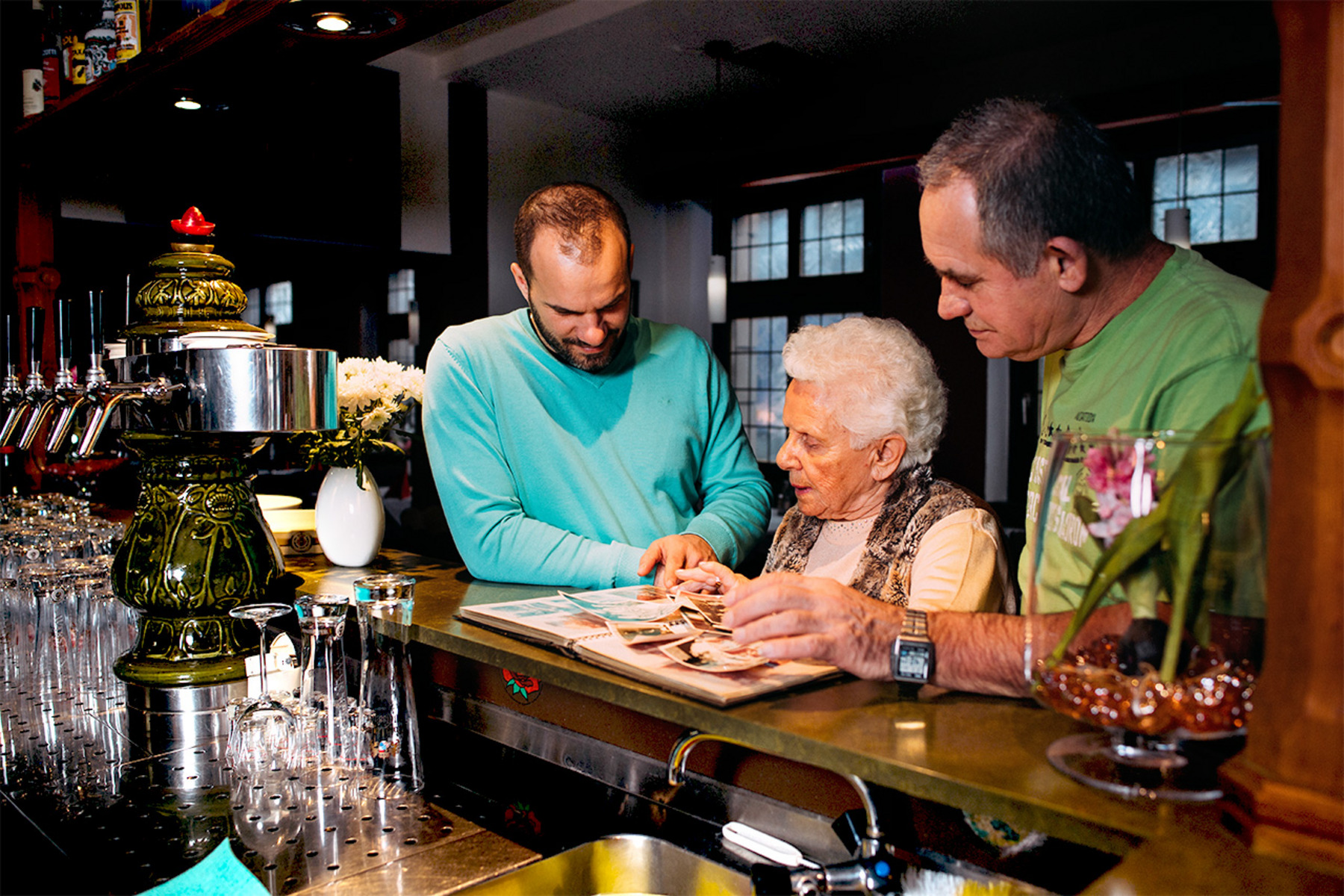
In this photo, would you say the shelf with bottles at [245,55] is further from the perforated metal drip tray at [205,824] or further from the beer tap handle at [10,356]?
the perforated metal drip tray at [205,824]

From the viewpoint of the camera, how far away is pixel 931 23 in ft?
21.2

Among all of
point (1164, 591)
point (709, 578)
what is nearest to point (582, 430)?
point (709, 578)

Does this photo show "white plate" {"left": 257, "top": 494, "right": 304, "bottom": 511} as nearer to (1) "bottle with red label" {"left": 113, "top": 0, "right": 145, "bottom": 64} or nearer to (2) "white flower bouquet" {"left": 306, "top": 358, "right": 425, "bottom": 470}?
(2) "white flower bouquet" {"left": 306, "top": 358, "right": 425, "bottom": 470}

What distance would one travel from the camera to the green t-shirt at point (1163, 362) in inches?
44.8

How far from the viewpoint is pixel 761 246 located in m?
9.91

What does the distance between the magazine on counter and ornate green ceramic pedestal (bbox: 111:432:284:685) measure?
1.60ft

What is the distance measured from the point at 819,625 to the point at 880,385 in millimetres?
727

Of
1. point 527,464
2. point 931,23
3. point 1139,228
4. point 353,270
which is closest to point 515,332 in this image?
point 527,464

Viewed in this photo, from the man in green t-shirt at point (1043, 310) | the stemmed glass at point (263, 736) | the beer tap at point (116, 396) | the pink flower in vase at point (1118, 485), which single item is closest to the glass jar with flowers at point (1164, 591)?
the pink flower in vase at point (1118, 485)

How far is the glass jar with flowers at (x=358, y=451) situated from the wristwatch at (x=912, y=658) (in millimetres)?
1401

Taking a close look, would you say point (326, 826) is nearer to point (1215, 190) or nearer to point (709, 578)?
point (709, 578)

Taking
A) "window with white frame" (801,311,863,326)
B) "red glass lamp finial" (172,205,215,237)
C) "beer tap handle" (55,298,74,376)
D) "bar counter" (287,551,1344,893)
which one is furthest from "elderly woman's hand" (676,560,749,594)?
"window with white frame" (801,311,863,326)

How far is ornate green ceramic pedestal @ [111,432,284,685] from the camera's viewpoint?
1719 millimetres

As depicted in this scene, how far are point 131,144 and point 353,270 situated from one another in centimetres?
509
